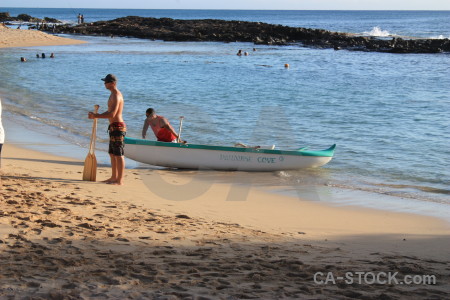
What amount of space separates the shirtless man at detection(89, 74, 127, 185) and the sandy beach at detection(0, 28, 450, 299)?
33 cm

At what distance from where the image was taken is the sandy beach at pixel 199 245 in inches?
180

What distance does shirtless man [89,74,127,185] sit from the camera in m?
8.14

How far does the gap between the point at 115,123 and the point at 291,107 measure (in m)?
13.8

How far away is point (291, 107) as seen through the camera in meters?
21.5

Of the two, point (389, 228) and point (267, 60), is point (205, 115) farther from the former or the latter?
point (267, 60)

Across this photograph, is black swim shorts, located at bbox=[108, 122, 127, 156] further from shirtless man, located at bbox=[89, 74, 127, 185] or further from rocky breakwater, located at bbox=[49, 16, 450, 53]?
rocky breakwater, located at bbox=[49, 16, 450, 53]

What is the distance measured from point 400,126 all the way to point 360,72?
17.2 m

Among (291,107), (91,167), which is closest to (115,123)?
(91,167)

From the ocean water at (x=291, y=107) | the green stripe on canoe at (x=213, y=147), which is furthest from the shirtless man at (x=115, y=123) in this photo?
the ocean water at (x=291, y=107)

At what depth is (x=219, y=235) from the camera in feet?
20.7

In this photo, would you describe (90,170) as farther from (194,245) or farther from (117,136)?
(194,245)
